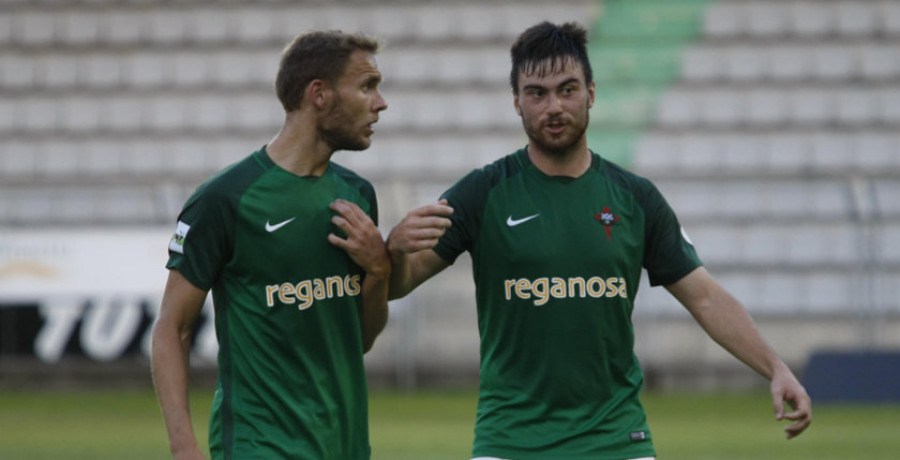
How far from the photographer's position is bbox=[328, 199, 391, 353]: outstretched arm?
13.2 ft

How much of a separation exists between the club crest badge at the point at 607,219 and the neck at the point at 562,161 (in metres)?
0.14

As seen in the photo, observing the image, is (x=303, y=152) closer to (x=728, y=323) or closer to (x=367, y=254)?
(x=367, y=254)

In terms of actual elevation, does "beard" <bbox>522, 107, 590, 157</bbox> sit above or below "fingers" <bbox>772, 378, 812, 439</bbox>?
above

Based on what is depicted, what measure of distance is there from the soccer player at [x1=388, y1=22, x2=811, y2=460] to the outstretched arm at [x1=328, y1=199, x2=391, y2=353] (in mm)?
62

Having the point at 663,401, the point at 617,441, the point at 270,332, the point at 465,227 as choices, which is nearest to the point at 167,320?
the point at 270,332

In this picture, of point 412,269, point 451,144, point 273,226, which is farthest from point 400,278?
point 451,144

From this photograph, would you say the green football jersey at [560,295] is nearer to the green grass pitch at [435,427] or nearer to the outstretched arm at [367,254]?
the outstretched arm at [367,254]

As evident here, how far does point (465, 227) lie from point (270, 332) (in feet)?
2.26

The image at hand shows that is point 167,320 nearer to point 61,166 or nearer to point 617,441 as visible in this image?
point 617,441

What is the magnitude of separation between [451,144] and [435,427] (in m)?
5.85

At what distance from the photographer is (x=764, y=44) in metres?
16.0

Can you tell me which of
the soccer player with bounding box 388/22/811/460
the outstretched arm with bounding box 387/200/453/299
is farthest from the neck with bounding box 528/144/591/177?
the outstretched arm with bounding box 387/200/453/299

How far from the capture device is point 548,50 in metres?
A: 4.16

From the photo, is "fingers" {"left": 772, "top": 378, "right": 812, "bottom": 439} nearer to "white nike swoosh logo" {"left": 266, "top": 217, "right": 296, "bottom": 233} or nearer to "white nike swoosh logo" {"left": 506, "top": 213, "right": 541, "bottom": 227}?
"white nike swoosh logo" {"left": 506, "top": 213, "right": 541, "bottom": 227}
